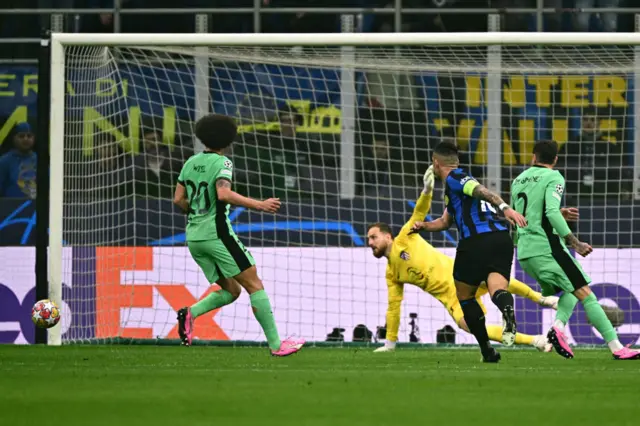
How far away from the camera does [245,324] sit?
1344 cm

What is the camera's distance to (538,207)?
10.3m

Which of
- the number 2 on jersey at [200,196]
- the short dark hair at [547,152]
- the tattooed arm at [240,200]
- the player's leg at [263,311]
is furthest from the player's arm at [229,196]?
the short dark hair at [547,152]

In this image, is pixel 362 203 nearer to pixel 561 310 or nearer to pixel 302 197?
pixel 302 197

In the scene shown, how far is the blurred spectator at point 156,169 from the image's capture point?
1462cm

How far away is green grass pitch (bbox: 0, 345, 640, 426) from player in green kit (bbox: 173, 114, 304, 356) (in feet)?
1.22

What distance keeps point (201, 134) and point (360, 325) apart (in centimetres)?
409

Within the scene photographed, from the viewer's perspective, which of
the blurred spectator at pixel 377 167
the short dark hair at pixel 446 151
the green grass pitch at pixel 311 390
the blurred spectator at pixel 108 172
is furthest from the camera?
the blurred spectator at pixel 377 167

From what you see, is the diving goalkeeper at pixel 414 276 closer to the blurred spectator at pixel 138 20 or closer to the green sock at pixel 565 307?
the green sock at pixel 565 307

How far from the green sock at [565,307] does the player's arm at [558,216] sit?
0.64 meters

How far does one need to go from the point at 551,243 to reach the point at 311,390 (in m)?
3.88

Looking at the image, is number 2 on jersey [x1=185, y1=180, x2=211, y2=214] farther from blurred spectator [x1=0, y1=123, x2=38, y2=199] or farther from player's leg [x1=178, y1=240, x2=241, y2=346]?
blurred spectator [x1=0, y1=123, x2=38, y2=199]

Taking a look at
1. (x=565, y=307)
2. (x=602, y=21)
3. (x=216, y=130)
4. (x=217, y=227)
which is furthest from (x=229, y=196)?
(x=602, y=21)

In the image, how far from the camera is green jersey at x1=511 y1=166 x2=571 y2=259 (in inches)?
398

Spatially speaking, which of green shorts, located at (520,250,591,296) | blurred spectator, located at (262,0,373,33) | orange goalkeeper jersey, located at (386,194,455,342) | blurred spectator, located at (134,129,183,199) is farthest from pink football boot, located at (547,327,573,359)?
blurred spectator, located at (262,0,373,33)
